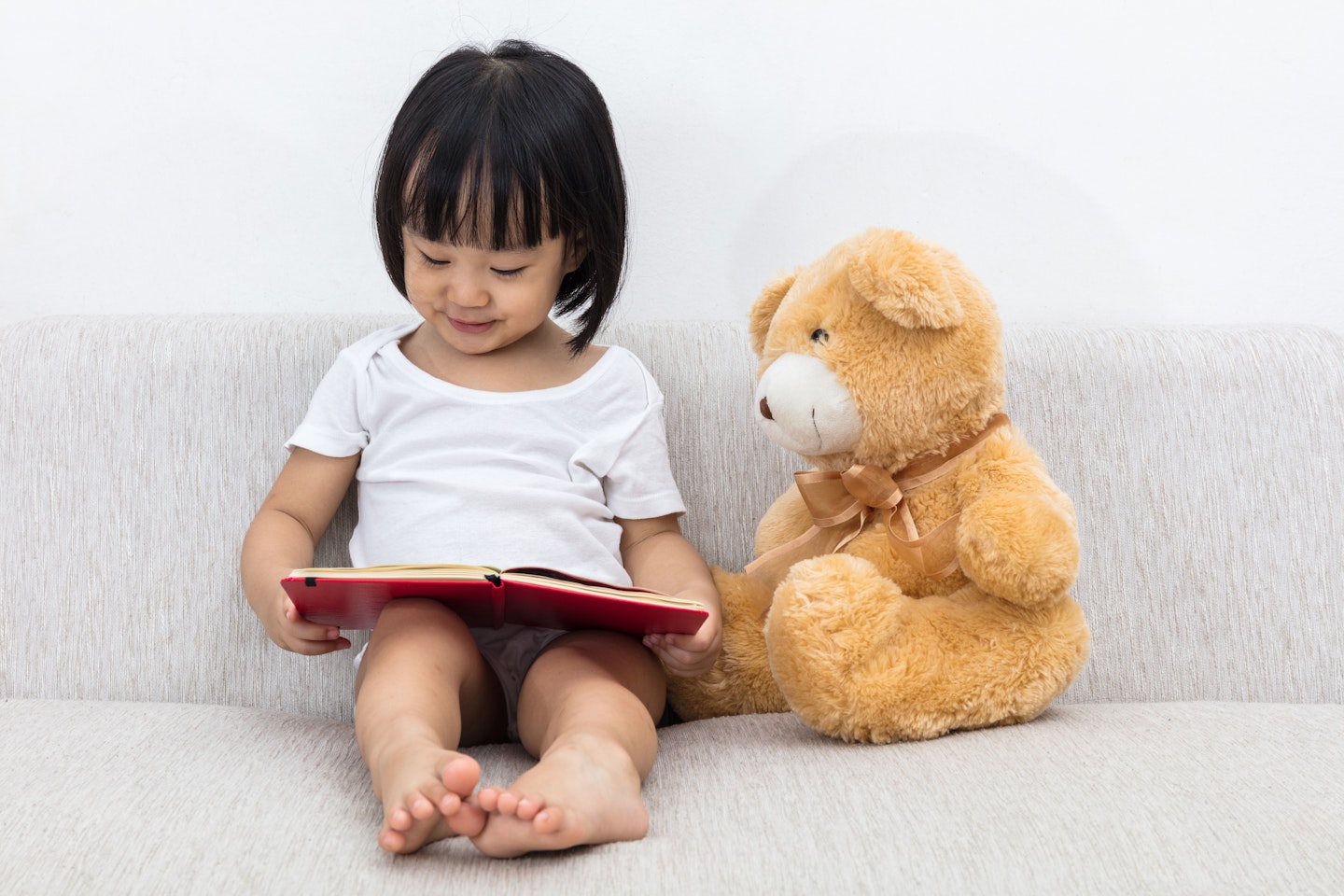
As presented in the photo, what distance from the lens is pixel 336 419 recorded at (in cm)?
118

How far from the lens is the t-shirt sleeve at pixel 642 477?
1.20 meters

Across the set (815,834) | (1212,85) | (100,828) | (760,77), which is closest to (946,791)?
(815,834)

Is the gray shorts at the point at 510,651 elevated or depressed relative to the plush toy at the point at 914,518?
depressed

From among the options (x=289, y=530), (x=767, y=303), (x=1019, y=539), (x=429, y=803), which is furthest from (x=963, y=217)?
(x=429, y=803)

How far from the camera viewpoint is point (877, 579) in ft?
3.23

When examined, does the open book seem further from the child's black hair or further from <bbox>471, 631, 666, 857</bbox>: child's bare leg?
the child's black hair

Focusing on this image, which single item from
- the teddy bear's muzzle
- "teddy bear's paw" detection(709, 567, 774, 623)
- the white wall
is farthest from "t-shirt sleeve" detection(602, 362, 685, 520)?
the white wall

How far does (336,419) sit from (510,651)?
31 cm

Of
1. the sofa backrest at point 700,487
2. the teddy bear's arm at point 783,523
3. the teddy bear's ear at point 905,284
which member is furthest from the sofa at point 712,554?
the teddy bear's ear at point 905,284

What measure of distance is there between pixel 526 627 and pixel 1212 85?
1155 millimetres

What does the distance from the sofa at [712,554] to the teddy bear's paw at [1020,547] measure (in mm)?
138

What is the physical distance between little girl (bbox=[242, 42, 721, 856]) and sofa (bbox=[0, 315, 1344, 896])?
→ 3.1 inches

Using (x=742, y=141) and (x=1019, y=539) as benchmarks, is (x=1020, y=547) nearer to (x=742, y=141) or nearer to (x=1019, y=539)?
(x=1019, y=539)

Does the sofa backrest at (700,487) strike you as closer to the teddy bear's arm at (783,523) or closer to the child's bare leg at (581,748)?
the teddy bear's arm at (783,523)
